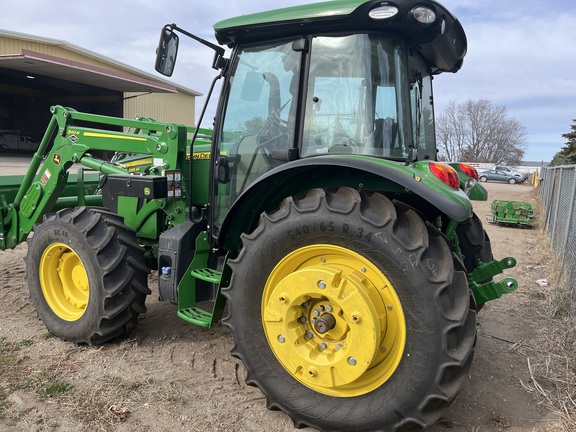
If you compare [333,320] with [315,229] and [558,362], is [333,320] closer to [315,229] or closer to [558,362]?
[315,229]

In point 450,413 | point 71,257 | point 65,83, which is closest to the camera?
point 450,413

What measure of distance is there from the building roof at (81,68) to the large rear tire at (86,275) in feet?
59.0

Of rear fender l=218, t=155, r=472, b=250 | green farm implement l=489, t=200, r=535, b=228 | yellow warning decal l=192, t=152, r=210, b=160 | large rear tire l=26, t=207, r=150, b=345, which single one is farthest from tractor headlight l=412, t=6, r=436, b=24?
Answer: green farm implement l=489, t=200, r=535, b=228

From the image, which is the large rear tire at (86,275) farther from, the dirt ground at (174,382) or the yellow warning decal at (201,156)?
the yellow warning decal at (201,156)

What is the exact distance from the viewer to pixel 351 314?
2.39m

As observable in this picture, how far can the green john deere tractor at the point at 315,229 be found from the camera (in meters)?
2.33

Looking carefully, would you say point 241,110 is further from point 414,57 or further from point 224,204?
point 414,57

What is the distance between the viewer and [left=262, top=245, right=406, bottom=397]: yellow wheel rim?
7.80 ft

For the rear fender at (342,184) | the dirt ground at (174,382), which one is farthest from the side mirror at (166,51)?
the dirt ground at (174,382)

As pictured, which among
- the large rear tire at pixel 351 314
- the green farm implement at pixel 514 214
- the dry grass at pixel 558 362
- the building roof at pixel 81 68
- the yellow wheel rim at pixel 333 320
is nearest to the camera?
the large rear tire at pixel 351 314

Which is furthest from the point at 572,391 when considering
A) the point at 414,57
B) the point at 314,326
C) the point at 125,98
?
the point at 125,98

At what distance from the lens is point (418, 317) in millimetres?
2275

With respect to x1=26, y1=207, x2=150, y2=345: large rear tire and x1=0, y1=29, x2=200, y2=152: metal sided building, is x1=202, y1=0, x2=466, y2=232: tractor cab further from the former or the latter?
x1=0, y1=29, x2=200, y2=152: metal sided building

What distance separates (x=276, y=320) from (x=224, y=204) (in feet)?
3.67
